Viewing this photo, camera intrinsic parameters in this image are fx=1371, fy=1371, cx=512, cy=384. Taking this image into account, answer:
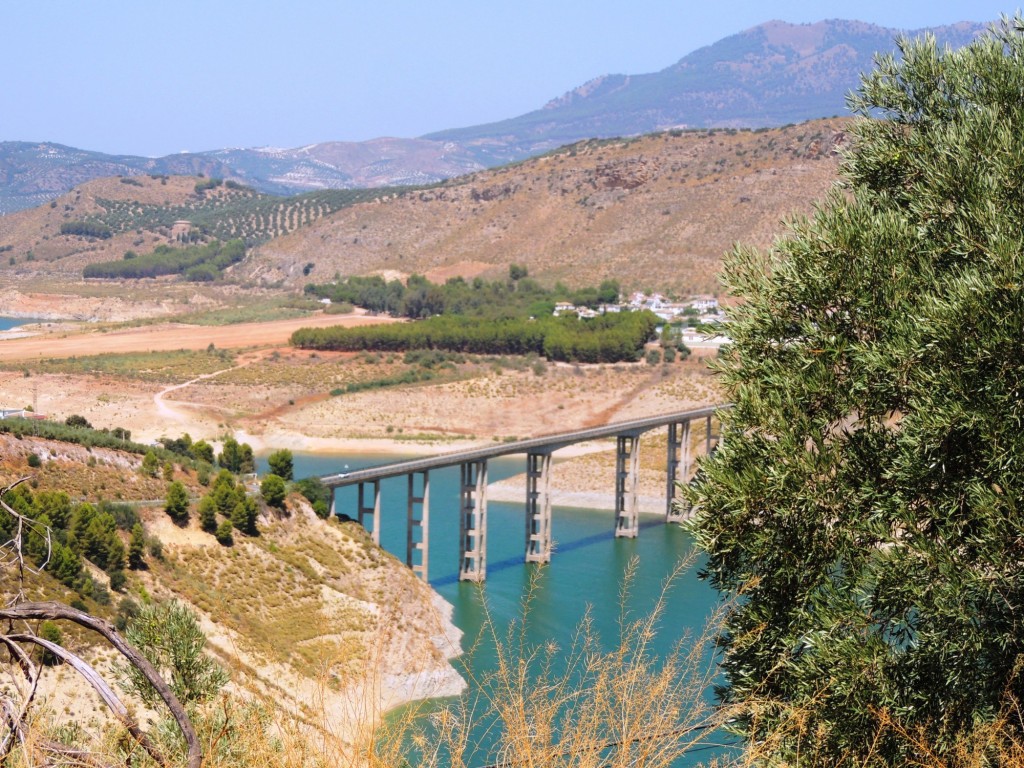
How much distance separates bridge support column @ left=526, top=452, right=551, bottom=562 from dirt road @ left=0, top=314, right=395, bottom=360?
47957mm

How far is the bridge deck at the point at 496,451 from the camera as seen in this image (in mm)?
41281

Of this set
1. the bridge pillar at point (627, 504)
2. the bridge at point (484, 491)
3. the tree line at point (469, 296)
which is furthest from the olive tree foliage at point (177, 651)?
the tree line at point (469, 296)

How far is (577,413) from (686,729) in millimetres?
69606

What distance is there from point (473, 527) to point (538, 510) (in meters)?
5.36

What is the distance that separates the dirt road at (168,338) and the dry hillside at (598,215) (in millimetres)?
20562

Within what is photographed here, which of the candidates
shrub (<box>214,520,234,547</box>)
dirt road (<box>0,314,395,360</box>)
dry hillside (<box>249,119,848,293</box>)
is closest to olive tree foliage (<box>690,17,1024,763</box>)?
shrub (<box>214,520,234,547</box>)

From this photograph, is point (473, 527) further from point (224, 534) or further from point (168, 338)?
point (168, 338)

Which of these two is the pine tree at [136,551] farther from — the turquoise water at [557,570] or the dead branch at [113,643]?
the dead branch at [113,643]

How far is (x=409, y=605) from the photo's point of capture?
35719 millimetres

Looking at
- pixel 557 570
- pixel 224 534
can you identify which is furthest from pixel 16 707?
pixel 557 570

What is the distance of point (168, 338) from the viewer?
99812 millimetres

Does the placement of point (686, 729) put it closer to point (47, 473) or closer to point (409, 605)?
point (409, 605)

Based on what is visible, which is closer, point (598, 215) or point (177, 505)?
point (177, 505)

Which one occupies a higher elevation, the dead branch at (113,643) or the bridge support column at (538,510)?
the dead branch at (113,643)
